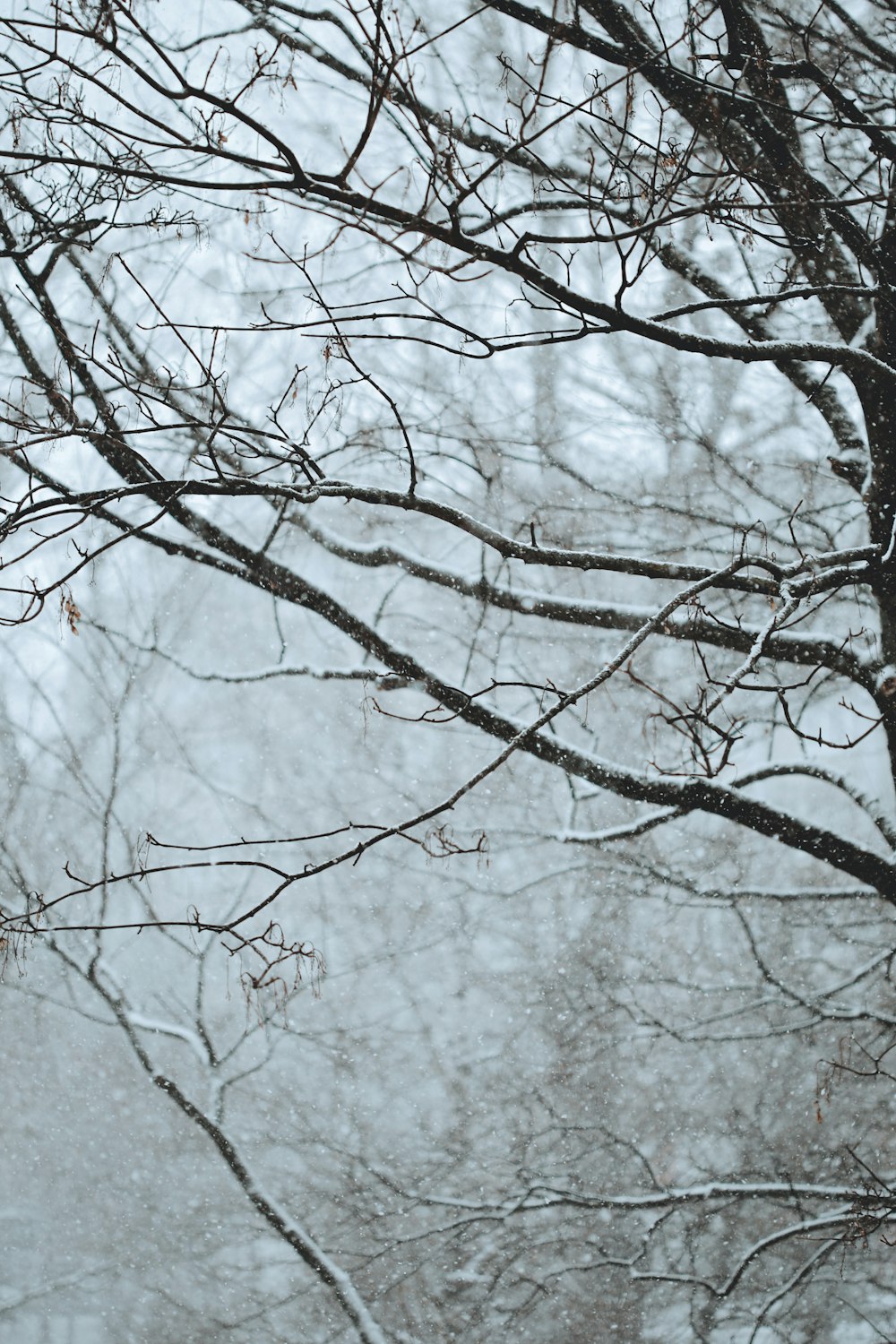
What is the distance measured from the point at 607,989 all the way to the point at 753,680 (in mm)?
1510

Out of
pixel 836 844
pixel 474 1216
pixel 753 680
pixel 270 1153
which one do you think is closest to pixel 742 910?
pixel 753 680

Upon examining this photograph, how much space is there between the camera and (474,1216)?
12.5ft

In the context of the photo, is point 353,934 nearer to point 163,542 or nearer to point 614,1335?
point 614,1335

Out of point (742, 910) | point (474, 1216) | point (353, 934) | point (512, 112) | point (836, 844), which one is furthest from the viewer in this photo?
point (353, 934)

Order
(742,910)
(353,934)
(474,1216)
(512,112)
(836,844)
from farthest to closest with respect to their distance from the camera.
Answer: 1. (353,934)
2. (742,910)
3. (474,1216)
4. (512,112)
5. (836,844)

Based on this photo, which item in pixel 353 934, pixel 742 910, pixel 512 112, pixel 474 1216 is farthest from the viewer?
pixel 353 934

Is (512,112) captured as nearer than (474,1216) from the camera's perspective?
Yes

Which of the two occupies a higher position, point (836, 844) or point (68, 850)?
point (68, 850)

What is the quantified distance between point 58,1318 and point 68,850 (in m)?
1.99

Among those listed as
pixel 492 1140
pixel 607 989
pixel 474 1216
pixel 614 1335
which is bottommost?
pixel 614 1335

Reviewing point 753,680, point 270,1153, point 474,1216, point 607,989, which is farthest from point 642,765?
point 270,1153

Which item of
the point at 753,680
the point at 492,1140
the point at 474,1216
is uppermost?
the point at 753,680

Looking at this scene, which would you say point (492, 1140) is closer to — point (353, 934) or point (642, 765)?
point (353, 934)

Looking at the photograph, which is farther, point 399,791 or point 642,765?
point 399,791
